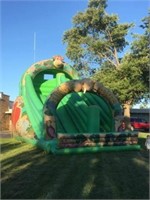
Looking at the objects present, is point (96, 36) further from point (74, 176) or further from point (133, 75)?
point (74, 176)

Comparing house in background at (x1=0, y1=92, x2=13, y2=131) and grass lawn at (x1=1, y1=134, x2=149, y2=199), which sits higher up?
house in background at (x1=0, y1=92, x2=13, y2=131)

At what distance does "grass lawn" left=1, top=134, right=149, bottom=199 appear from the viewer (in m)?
7.04

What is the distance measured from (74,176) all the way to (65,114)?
830 cm

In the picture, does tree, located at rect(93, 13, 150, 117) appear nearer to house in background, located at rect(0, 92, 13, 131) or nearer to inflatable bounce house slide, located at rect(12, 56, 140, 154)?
house in background, located at rect(0, 92, 13, 131)

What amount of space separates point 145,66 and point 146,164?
21.7 meters

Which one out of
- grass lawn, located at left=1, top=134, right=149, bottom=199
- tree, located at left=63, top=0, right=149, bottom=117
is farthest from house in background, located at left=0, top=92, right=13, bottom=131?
grass lawn, located at left=1, top=134, right=149, bottom=199

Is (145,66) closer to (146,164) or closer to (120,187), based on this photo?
(146,164)

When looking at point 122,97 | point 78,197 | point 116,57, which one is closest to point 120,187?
point 78,197

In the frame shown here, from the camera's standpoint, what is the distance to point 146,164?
10.4m

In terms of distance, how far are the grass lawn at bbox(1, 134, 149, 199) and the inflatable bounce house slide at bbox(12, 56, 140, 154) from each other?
0.86m

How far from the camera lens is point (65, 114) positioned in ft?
55.5

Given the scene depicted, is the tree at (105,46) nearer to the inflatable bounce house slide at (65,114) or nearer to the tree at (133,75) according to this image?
the tree at (133,75)

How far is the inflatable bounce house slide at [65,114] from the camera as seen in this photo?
13.1 m

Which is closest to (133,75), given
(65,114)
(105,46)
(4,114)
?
(105,46)
